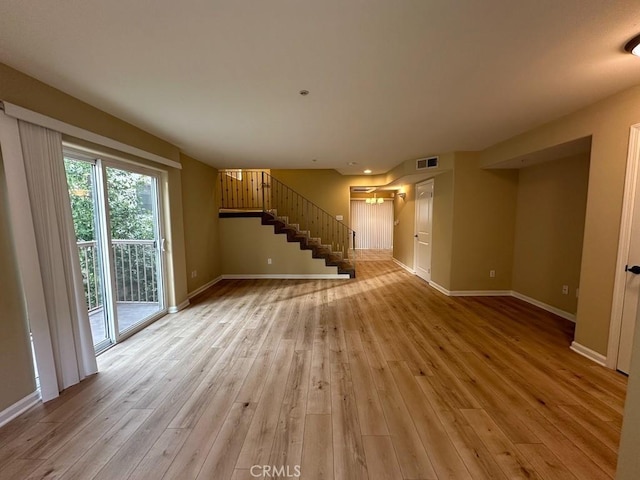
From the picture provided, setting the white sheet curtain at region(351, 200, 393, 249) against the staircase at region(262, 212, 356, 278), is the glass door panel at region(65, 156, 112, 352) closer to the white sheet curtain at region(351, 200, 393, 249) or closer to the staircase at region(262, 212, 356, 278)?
the staircase at region(262, 212, 356, 278)

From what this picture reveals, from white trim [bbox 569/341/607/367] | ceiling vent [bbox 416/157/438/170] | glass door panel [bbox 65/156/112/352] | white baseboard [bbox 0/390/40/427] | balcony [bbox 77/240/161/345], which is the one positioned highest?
ceiling vent [bbox 416/157/438/170]

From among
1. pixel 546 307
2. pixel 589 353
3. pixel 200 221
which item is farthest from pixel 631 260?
pixel 200 221

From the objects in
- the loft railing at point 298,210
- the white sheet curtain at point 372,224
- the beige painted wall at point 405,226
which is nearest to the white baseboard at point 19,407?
the loft railing at point 298,210

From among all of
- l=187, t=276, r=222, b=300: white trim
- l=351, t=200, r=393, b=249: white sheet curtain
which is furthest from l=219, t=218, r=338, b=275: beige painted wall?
l=351, t=200, r=393, b=249: white sheet curtain

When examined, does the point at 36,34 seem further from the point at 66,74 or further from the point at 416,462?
the point at 416,462

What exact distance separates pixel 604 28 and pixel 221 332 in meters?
4.12

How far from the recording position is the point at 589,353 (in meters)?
2.56

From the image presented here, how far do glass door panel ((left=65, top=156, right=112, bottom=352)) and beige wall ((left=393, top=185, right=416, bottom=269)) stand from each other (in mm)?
5944

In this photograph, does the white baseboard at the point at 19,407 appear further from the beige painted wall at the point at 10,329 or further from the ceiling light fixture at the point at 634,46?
the ceiling light fixture at the point at 634,46

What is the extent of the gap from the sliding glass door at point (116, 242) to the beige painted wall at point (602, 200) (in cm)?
505

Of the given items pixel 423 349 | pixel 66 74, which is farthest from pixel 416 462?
pixel 66 74

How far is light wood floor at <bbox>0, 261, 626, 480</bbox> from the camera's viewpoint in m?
1.46

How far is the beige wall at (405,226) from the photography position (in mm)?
6457

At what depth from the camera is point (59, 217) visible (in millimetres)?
2096
